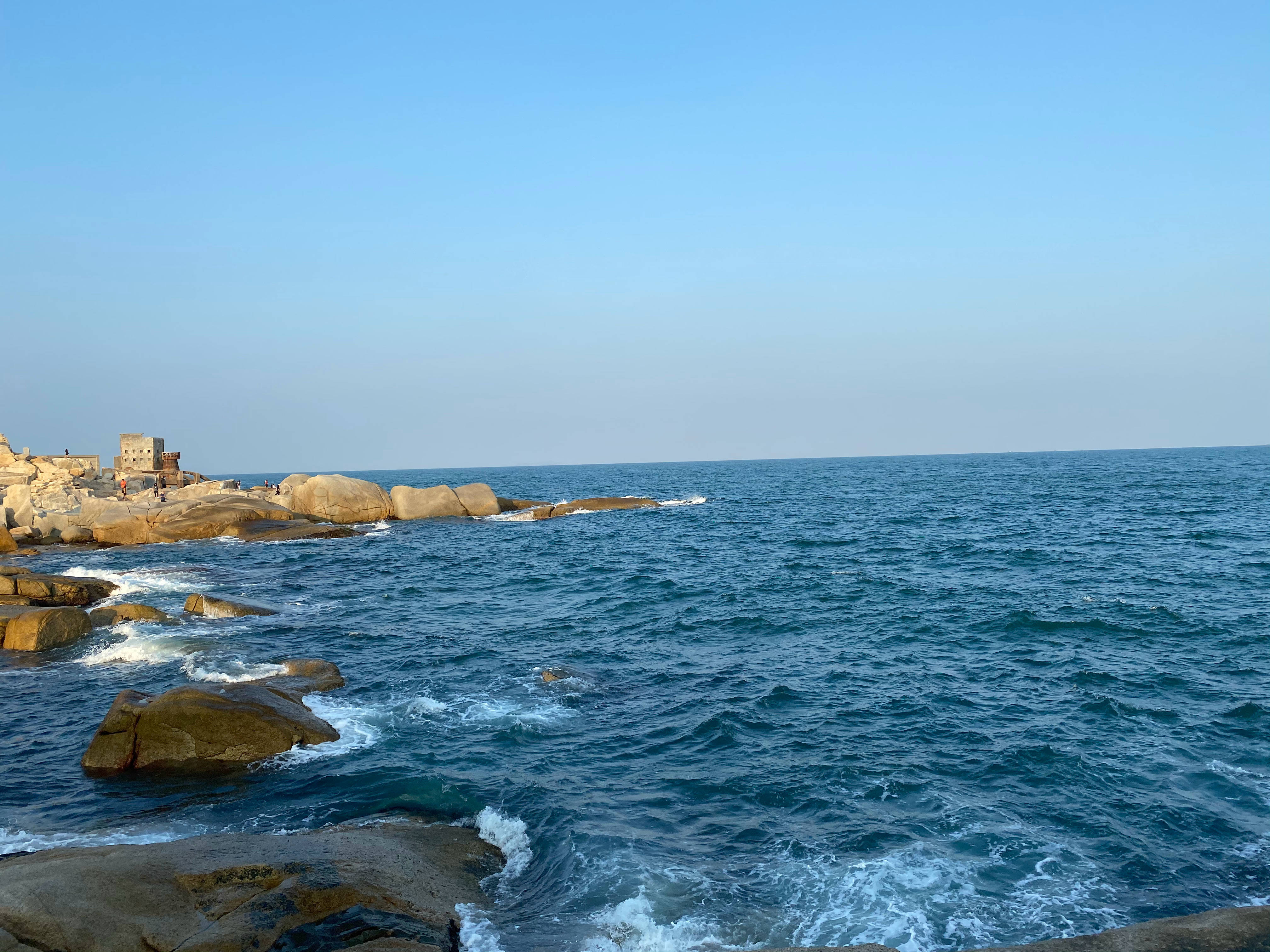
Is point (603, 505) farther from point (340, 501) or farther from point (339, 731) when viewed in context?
point (339, 731)

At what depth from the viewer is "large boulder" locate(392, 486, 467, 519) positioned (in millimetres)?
52531

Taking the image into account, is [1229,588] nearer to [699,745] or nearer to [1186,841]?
[1186,841]

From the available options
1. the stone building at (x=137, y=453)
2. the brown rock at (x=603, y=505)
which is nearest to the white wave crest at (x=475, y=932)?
the brown rock at (x=603, y=505)

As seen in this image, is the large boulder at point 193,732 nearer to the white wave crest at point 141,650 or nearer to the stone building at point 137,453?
the white wave crest at point 141,650

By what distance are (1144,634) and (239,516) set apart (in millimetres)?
43736

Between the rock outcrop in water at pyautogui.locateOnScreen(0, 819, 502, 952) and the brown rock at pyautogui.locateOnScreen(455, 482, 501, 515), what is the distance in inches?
1806

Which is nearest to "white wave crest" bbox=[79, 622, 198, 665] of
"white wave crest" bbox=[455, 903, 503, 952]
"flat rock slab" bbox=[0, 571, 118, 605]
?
"flat rock slab" bbox=[0, 571, 118, 605]

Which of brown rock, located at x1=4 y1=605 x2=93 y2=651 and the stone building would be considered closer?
brown rock, located at x1=4 y1=605 x2=93 y2=651

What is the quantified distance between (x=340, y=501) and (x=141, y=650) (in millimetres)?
30810

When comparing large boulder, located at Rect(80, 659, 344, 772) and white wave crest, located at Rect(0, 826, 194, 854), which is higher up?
large boulder, located at Rect(80, 659, 344, 772)

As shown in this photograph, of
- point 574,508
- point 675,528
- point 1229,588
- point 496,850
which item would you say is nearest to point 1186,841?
point 496,850

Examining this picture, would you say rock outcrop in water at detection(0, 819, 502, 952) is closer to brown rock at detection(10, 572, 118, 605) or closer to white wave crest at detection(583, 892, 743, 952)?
white wave crest at detection(583, 892, 743, 952)

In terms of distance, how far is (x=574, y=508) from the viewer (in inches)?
2311

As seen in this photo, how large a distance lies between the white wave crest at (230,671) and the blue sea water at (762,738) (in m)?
0.14
